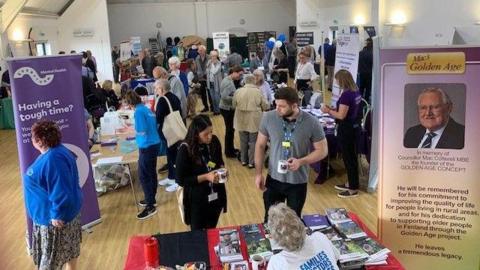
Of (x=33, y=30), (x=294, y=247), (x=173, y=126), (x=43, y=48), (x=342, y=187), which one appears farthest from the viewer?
(x=43, y=48)

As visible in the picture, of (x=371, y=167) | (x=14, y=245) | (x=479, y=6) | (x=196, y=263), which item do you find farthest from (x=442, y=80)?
(x=479, y=6)

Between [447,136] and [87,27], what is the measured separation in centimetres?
1495

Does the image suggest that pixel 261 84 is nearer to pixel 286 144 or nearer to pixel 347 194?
pixel 347 194

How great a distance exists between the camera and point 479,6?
735cm

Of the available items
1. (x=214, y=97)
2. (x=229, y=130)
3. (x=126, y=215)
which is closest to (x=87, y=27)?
(x=214, y=97)

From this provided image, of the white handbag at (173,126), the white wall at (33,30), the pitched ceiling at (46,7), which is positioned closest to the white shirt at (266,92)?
the white handbag at (173,126)

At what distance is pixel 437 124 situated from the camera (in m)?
2.94

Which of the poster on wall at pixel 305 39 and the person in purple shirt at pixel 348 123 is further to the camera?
the poster on wall at pixel 305 39

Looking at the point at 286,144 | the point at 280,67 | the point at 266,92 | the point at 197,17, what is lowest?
the point at 286,144

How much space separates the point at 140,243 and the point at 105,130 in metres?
3.42

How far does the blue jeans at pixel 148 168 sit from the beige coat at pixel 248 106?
157 cm

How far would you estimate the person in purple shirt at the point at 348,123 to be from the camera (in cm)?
494

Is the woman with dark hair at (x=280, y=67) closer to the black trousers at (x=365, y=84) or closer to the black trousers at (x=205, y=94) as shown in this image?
the black trousers at (x=205, y=94)

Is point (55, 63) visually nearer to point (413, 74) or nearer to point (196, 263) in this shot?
point (196, 263)
